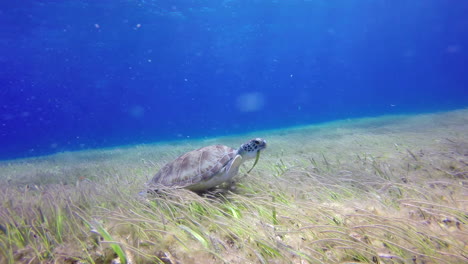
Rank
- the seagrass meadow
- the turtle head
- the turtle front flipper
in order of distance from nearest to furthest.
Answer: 1. the seagrass meadow
2. the turtle front flipper
3. the turtle head

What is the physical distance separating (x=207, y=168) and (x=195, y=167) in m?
0.19

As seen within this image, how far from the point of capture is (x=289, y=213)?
192cm

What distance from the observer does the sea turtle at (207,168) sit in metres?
2.81

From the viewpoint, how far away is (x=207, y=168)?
2854 millimetres

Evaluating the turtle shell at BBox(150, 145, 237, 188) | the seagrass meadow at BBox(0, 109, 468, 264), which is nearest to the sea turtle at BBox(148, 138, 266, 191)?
the turtle shell at BBox(150, 145, 237, 188)

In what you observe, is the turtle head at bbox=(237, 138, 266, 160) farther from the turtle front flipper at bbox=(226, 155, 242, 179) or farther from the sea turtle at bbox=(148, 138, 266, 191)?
the turtle front flipper at bbox=(226, 155, 242, 179)

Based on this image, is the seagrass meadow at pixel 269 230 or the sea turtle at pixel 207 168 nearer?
the seagrass meadow at pixel 269 230

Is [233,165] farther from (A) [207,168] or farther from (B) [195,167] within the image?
(B) [195,167]

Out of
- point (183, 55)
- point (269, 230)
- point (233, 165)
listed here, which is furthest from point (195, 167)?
point (183, 55)

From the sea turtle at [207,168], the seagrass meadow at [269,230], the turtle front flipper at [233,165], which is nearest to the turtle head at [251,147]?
the sea turtle at [207,168]

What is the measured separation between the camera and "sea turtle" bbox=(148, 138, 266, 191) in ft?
9.21

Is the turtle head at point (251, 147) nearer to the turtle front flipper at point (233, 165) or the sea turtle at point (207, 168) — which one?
the sea turtle at point (207, 168)

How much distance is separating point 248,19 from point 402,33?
311ft

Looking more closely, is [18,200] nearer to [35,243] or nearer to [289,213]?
[35,243]
